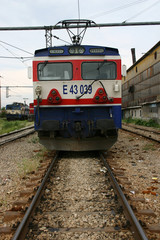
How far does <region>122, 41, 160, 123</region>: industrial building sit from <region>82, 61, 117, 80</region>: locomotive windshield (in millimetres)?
14441

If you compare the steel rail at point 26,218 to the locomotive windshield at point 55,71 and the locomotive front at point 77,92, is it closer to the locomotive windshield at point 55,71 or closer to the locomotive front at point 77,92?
the locomotive front at point 77,92

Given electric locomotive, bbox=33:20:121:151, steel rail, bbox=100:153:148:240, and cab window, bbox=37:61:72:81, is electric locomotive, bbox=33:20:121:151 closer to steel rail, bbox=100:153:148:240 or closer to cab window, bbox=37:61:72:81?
cab window, bbox=37:61:72:81

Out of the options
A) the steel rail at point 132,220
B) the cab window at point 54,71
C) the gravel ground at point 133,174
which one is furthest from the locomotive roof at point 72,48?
the steel rail at point 132,220

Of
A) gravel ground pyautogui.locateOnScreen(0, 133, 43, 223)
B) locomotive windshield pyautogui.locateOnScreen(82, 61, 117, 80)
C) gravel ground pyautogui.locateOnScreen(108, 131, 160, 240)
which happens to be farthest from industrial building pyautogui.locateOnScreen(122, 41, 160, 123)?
gravel ground pyautogui.locateOnScreen(0, 133, 43, 223)

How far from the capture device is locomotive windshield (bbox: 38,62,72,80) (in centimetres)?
684

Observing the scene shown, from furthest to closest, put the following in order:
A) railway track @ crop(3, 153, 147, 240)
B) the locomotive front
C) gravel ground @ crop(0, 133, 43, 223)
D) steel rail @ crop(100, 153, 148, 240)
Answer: the locomotive front < gravel ground @ crop(0, 133, 43, 223) < railway track @ crop(3, 153, 147, 240) < steel rail @ crop(100, 153, 148, 240)

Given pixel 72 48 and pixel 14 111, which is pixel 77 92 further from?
pixel 14 111

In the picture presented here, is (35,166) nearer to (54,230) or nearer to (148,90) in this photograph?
(54,230)

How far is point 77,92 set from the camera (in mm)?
6754

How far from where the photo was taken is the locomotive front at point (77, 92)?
6.73 m

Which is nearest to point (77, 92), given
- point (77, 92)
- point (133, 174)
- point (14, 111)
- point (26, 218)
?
point (77, 92)

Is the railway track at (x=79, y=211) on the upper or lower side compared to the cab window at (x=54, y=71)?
lower

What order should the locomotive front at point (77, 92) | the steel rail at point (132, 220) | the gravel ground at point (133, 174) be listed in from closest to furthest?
the steel rail at point (132, 220) → the gravel ground at point (133, 174) → the locomotive front at point (77, 92)

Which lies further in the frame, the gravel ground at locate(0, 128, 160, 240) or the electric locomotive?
the electric locomotive
